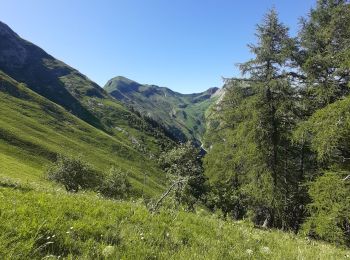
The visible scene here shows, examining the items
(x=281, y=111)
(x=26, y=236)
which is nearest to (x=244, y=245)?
(x=26, y=236)

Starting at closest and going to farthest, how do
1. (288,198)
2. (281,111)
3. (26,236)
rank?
(26,236)
(281,111)
(288,198)

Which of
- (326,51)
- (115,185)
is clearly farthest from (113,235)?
(115,185)

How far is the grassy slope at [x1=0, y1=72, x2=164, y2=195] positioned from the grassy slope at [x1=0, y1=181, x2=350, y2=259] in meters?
73.7

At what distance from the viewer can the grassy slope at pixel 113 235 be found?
15.4 ft

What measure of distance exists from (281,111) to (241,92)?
20.4 feet

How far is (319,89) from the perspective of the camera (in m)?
20.3

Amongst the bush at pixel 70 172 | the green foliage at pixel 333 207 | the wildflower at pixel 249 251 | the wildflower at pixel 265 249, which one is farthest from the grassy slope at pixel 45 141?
the wildflower at pixel 249 251

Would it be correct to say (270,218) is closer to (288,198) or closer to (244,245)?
(288,198)

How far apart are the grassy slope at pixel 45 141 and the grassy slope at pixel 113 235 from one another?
7372 centimetres

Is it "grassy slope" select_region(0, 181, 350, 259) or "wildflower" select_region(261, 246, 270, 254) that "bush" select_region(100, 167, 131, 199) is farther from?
"wildflower" select_region(261, 246, 270, 254)

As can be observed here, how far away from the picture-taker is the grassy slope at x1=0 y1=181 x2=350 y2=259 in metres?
4.70

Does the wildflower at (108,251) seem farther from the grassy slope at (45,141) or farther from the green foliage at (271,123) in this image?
the grassy slope at (45,141)

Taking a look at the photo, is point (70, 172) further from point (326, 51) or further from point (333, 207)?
point (333, 207)

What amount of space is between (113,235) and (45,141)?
404ft
